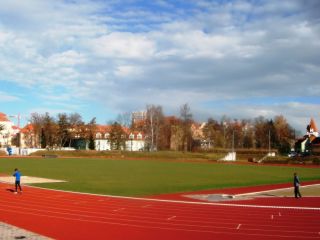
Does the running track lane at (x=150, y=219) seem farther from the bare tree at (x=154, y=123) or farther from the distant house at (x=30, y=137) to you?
the distant house at (x=30, y=137)

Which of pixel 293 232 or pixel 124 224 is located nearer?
pixel 293 232

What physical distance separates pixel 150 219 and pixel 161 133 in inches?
4262

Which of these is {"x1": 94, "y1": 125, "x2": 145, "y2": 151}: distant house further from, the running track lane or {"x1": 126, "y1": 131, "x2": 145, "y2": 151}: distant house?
the running track lane

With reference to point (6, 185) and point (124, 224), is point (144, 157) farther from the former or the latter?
point (124, 224)

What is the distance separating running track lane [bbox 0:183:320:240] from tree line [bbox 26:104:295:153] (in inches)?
3722

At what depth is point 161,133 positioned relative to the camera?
12712 centimetres

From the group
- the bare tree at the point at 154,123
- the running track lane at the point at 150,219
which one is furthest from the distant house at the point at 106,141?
the running track lane at the point at 150,219

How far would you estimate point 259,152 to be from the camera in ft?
340

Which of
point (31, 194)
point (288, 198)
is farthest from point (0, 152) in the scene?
point (288, 198)

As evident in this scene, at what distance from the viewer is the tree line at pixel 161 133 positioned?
123 metres

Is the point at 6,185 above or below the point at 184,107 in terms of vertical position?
below

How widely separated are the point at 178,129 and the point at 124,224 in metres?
109

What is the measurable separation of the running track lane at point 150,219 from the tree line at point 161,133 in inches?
3722

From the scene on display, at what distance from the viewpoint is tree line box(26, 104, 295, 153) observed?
4833 inches
